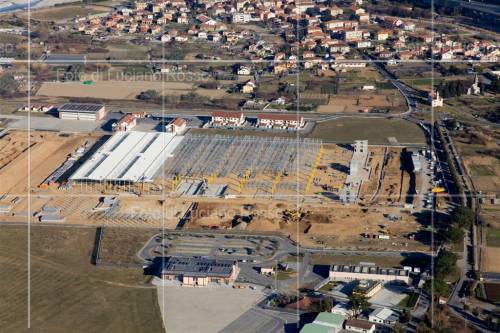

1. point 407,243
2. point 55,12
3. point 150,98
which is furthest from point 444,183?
point 55,12

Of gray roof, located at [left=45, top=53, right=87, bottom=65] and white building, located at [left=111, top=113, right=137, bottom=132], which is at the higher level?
gray roof, located at [left=45, top=53, right=87, bottom=65]

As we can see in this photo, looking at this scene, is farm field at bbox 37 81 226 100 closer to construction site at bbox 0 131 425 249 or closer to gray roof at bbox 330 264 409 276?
construction site at bbox 0 131 425 249

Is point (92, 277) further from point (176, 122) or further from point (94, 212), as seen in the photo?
point (176, 122)

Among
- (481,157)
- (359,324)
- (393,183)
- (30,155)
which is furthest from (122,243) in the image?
(481,157)

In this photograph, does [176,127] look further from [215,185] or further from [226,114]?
[215,185]

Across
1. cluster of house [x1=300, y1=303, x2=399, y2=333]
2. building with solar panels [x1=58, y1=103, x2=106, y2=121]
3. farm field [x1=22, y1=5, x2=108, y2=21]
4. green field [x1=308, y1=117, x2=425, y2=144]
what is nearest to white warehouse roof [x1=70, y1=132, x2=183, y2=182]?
building with solar panels [x1=58, y1=103, x2=106, y2=121]
